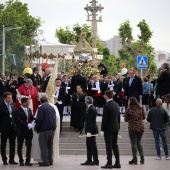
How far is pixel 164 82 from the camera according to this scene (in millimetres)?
30594

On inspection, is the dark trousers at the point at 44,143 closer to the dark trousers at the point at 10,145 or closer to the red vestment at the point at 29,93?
the dark trousers at the point at 10,145

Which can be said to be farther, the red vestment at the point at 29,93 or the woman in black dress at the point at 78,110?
the woman in black dress at the point at 78,110

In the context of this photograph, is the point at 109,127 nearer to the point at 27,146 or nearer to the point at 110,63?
the point at 27,146

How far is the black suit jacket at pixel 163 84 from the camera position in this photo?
99.5ft

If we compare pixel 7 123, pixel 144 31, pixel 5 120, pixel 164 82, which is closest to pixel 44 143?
pixel 7 123

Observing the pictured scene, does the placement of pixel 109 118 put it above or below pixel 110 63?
below

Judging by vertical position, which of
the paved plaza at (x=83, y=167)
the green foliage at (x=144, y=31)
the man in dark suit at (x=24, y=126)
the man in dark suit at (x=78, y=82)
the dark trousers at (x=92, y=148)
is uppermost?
the green foliage at (x=144, y=31)

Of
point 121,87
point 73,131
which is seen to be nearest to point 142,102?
point 121,87

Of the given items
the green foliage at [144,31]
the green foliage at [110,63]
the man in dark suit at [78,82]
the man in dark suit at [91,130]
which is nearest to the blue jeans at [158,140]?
the man in dark suit at [91,130]

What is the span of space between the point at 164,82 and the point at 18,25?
249 feet

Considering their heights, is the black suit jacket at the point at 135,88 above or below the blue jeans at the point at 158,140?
Answer: above

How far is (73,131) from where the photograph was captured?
30.5 metres

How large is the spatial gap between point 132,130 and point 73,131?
549 centimetres

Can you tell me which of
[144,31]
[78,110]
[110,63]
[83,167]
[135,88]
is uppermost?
[144,31]
